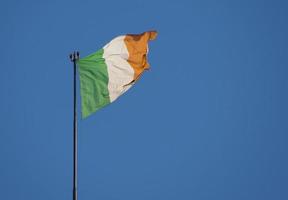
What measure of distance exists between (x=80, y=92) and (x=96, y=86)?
1051mm

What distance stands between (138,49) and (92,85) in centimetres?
424

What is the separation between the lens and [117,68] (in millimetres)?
36000

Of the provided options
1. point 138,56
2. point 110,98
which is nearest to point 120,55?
point 138,56

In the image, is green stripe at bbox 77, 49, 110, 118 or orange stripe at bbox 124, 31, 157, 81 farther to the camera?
orange stripe at bbox 124, 31, 157, 81

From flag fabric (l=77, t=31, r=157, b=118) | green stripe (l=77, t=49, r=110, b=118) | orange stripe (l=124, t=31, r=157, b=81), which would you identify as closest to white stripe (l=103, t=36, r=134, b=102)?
flag fabric (l=77, t=31, r=157, b=118)

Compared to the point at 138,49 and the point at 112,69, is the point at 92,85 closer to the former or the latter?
the point at 112,69

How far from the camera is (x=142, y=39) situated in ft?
123

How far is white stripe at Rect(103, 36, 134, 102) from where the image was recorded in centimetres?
3469

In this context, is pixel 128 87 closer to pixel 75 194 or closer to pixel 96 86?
pixel 96 86

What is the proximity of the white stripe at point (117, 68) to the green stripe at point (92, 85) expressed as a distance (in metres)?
0.35

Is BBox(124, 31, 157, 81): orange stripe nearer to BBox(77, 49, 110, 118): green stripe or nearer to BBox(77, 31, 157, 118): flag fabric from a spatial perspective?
BBox(77, 31, 157, 118): flag fabric

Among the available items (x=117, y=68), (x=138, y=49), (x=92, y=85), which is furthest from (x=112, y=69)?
(x=92, y=85)

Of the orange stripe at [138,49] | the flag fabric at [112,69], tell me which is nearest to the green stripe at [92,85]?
the flag fabric at [112,69]

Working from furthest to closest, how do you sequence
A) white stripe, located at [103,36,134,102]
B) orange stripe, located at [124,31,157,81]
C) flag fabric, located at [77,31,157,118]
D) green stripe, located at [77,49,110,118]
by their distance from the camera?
orange stripe, located at [124,31,157,81] < white stripe, located at [103,36,134,102] < flag fabric, located at [77,31,157,118] < green stripe, located at [77,49,110,118]
